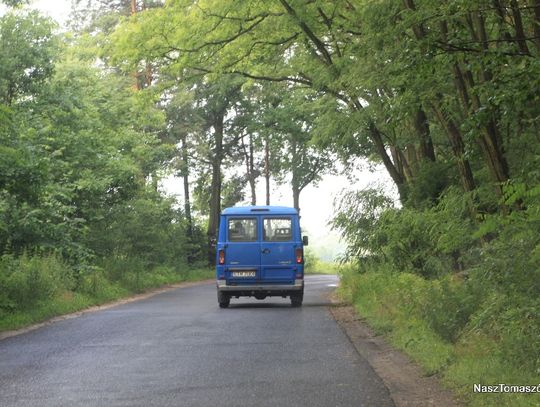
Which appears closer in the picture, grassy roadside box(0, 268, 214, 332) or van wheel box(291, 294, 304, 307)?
grassy roadside box(0, 268, 214, 332)

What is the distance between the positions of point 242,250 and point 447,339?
9.84m

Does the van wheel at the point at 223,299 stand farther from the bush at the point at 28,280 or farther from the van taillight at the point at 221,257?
the bush at the point at 28,280

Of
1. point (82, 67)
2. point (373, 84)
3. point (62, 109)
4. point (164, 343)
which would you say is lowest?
point (164, 343)

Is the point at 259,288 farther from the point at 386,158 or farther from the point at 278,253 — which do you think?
the point at 386,158

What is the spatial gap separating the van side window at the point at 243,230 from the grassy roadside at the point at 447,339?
412 centimetres

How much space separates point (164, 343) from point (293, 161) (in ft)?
147

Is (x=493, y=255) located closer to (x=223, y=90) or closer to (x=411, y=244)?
(x=411, y=244)

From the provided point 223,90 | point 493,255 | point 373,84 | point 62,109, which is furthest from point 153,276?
point 493,255

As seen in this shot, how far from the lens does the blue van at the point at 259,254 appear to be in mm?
19375

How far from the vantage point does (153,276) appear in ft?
107

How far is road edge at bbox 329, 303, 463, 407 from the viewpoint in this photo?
7.36 metres

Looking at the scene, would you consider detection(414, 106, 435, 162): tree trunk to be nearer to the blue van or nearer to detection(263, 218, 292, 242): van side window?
the blue van

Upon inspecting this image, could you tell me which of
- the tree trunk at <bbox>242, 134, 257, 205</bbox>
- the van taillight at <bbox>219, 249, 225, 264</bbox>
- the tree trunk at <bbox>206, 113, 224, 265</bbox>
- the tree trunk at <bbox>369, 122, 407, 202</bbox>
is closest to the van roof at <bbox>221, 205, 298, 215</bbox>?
the van taillight at <bbox>219, 249, 225, 264</bbox>

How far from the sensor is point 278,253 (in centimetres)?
1952
